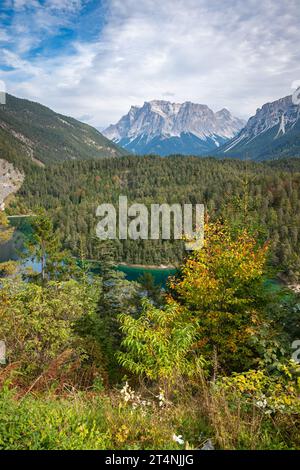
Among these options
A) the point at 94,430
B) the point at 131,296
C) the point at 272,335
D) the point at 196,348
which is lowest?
the point at 131,296

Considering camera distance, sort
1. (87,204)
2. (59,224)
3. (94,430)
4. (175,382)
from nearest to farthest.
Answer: (94,430), (175,382), (59,224), (87,204)

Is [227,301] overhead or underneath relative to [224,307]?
overhead

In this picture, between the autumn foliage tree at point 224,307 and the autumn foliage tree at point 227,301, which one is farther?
the autumn foliage tree at point 227,301

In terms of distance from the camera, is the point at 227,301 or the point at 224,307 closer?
the point at 227,301

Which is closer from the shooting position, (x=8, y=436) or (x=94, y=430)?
(x=8, y=436)

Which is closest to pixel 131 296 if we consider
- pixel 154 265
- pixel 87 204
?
pixel 154 265

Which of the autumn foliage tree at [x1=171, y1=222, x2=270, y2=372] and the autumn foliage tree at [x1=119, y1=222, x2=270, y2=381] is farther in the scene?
the autumn foliage tree at [x1=171, y1=222, x2=270, y2=372]

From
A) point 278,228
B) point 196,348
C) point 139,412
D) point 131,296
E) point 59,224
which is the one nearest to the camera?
Result: point 139,412

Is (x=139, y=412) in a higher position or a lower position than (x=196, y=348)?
higher

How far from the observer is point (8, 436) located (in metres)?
4.57
